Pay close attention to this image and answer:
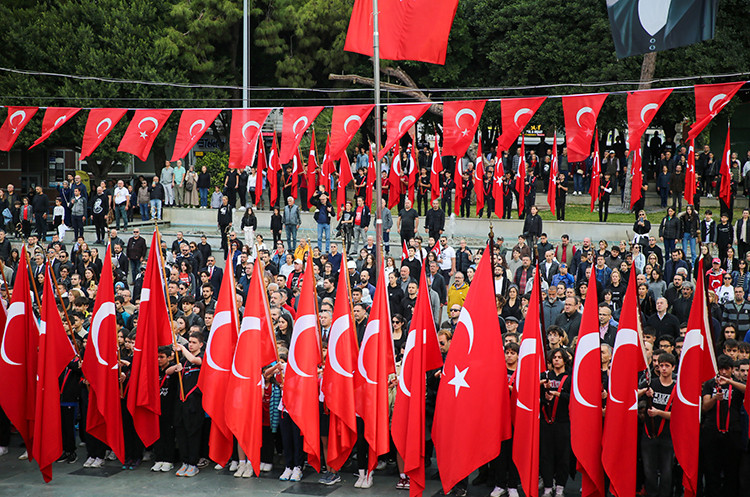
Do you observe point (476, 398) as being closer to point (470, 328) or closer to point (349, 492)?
point (470, 328)

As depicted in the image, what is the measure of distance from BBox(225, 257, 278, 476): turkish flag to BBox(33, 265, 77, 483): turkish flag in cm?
220

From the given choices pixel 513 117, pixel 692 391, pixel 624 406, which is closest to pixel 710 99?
pixel 513 117

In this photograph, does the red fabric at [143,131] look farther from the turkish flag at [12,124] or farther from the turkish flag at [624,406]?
the turkish flag at [624,406]

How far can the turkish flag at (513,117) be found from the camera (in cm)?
1423

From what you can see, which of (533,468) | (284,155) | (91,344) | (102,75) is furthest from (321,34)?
(533,468)

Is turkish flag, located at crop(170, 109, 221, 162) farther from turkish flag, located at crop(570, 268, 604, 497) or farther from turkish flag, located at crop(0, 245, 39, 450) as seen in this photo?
turkish flag, located at crop(570, 268, 604, 497)

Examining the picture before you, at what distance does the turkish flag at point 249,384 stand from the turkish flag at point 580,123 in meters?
6.46

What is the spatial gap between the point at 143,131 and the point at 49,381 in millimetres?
6896

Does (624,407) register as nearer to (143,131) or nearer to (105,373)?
(105,373)

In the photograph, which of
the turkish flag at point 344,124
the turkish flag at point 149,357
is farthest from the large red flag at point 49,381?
the turkish flag at point 344,124

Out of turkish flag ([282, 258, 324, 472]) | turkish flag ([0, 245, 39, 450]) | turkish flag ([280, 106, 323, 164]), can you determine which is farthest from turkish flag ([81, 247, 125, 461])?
turkish flag ([280, 106, 323, 164])

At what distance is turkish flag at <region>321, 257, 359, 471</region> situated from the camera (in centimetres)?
979

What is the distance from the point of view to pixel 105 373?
10414 millimetres

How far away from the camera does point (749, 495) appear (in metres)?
8.41
